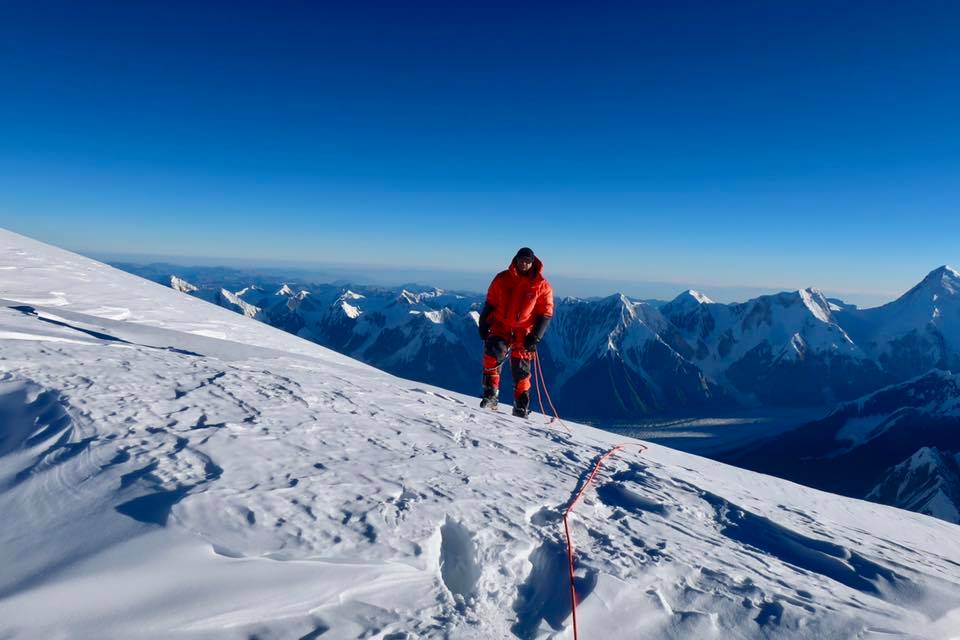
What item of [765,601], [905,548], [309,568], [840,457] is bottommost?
[840,457]

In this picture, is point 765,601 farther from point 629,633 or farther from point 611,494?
point 611,494

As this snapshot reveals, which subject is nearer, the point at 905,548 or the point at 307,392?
the point at 905,548

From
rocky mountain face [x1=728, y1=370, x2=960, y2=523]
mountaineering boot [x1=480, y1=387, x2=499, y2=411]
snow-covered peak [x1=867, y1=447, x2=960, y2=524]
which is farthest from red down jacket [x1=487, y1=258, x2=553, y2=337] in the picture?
snow-covered peak [x1=867, y1=447, x2=960, y2=524]

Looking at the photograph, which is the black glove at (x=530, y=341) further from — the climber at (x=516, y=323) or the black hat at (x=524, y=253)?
the black hat at (x=524, y=253)

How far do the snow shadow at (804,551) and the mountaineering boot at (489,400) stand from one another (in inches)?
194

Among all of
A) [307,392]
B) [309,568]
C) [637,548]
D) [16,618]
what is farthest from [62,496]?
[637,548]

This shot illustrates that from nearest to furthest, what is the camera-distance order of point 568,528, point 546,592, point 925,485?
point 546,592 < point 568,528 < point 925,485

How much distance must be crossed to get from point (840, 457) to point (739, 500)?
173857 mm

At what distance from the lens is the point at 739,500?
639 cm

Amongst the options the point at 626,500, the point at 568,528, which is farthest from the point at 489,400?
the point at 568,528

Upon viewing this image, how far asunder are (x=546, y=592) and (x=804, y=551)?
11.0ft

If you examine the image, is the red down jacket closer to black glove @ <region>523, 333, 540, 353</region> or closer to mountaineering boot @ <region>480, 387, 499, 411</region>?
black glove @ <region>523, 333, 540, 353</region>

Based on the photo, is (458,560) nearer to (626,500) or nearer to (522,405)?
(626,500)

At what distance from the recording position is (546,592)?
11.8 ft
